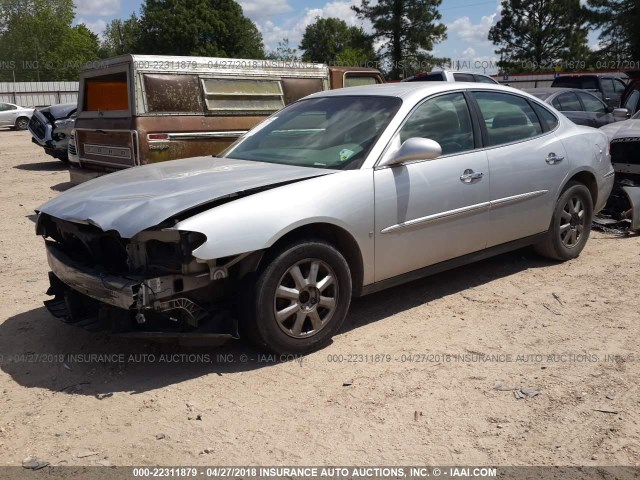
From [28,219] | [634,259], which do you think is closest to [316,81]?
[28,219]

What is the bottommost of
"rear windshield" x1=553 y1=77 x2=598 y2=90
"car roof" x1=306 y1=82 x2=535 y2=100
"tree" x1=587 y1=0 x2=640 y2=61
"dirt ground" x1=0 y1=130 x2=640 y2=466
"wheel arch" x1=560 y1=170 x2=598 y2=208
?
"dirt ground" x1=0 y1=130 x2=640 y2=466

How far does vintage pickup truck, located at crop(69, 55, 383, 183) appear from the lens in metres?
7.96

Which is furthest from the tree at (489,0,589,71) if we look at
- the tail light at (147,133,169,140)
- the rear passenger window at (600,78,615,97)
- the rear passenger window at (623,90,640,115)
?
the tail light at (147,133,169,140)

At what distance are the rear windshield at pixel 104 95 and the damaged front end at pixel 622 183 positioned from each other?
6.71m

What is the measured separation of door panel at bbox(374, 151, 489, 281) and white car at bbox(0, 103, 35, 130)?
27553 mm

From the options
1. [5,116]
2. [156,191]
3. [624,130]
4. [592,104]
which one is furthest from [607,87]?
[5,116]

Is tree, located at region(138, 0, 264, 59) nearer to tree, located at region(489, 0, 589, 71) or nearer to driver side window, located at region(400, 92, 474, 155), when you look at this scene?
tree, located at region(489, 0, 589, 71)

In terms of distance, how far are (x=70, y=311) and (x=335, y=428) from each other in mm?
1821

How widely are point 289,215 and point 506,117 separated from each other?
2506 millimetres

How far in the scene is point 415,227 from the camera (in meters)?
4.36

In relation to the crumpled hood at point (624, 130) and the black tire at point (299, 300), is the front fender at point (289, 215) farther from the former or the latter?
the crumpled hood at point (624, 130)

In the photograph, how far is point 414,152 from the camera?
4.16 metres

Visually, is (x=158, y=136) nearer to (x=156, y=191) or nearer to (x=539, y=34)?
(x=156, y=191)

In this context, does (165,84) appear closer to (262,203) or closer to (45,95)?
(262,203)
